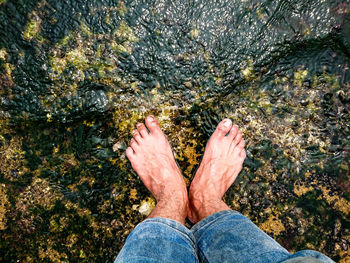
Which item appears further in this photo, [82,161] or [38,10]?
[82,161]

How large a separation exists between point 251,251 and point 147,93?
97 centimetres

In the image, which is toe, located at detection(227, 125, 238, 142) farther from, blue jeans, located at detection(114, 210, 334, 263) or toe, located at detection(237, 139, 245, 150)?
blue jeans, located at detection(114, 210, 334, 263)

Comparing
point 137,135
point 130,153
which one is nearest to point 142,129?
point 137,135

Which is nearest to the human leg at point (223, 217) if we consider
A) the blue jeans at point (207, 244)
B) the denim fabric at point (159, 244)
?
the blue jeans at point (207, 244)

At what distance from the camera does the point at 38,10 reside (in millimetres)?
1396

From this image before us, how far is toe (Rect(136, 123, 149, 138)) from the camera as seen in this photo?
5.11 ft

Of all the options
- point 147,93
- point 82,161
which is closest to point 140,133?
point 147,93

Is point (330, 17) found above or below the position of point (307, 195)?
above

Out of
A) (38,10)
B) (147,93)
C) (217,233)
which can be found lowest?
(217,233)

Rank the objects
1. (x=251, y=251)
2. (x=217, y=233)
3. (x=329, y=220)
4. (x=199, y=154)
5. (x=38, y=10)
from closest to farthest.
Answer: (x=251, y=251) → (x=217, y=233) → (x=38, y=10) → (x=329, y=220) → (x=199, y=154)

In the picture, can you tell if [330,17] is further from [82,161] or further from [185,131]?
[82,161]

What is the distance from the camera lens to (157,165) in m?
1.69

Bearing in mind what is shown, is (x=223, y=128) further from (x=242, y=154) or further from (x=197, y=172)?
(x=197, y=172)

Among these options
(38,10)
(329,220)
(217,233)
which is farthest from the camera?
(329,220)
